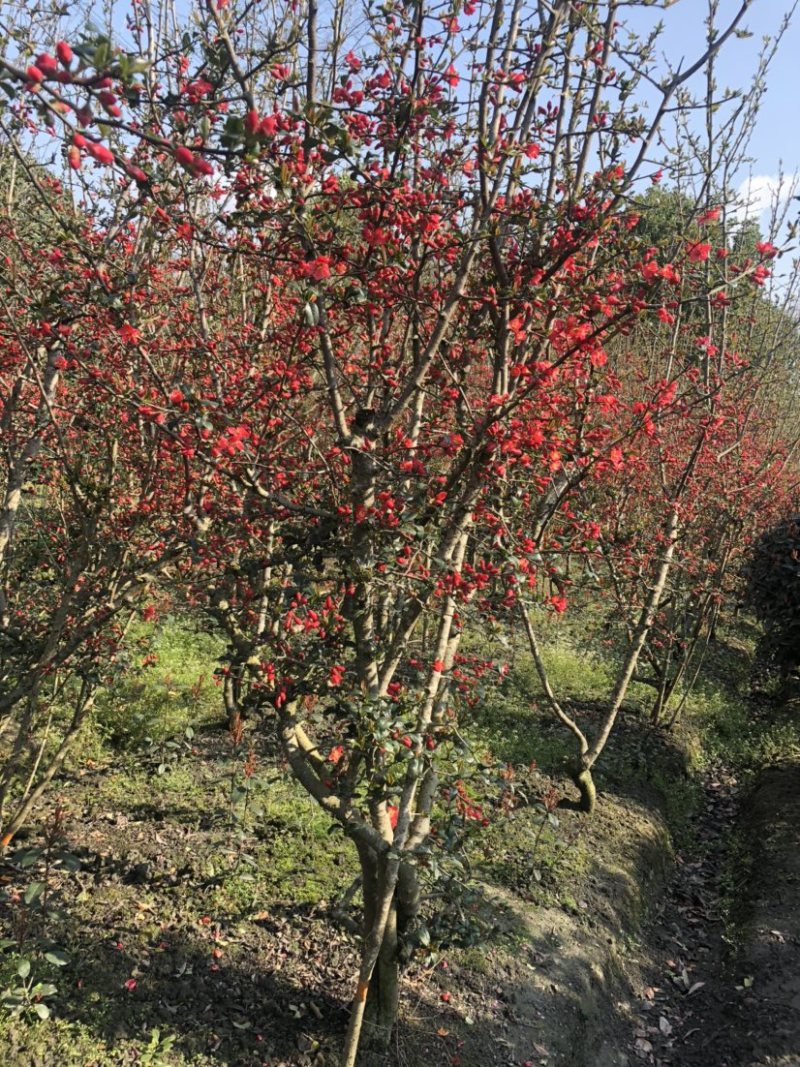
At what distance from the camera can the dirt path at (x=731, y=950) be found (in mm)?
3920

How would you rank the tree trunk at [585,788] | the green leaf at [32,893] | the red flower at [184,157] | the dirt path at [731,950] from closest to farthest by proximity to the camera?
the red flower at [184,157] < the green leaf at [32,893] < the dirt path at [731,950] < the tree trunk at [585,788]

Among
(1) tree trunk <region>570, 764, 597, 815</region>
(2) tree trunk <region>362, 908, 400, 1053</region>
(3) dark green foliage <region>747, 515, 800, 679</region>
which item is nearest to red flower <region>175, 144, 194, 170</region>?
(2) tree trunk <region>362, 908, 400, 1053</region>

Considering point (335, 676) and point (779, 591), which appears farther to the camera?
point (779, 591)

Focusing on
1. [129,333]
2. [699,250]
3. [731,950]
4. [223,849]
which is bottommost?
[223,849]

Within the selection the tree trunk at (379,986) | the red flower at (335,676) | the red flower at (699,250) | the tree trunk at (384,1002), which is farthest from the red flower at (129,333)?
the tree trunk at (384,1002)

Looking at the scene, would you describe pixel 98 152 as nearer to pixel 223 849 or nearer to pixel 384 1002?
pixel 384 1002

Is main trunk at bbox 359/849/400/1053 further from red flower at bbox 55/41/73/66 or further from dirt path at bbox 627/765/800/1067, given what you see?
red flower at bbox 55/41/73/66

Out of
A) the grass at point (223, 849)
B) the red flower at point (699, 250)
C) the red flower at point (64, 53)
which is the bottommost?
the grass at point (223, 849)

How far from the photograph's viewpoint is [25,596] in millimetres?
4902

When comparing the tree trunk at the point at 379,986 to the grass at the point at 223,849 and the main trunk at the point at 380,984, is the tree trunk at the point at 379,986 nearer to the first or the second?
the main trunk at the point at 380,984

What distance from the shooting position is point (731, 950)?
15.4 feet

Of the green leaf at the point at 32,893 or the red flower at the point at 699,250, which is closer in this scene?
the green leaf at the point at 32,893

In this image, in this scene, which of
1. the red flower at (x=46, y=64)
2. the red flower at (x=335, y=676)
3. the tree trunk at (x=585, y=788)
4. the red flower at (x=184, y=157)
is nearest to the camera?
the red flower at (x=46, y=64)

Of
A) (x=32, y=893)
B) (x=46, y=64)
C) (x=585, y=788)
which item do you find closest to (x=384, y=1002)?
(x=32, y=893)
